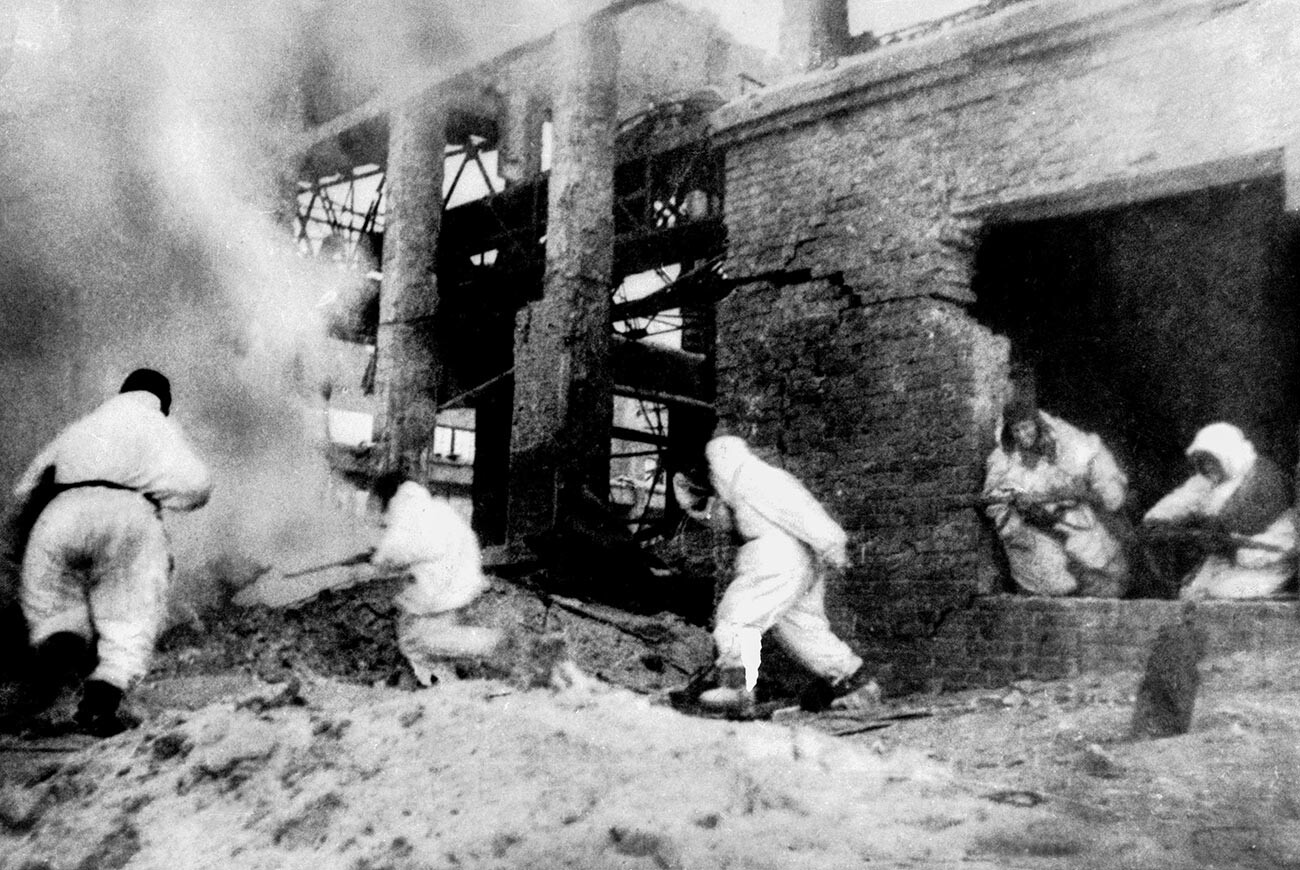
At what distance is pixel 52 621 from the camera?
16.1ft

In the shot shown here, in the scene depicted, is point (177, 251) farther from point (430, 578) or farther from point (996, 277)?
point (996, 277)

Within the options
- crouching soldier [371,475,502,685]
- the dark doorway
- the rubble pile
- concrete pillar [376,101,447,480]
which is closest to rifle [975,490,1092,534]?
the dark doorway

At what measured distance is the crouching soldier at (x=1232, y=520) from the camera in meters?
5.02

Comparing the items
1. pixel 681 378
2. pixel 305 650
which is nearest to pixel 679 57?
pixel 681 378

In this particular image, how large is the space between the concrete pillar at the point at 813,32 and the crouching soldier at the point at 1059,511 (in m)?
3.59

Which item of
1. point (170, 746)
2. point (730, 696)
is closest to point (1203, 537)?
point (730, 696)

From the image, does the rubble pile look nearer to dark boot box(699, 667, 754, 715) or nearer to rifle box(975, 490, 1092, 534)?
dark boot box(699, 667, 754, 715)

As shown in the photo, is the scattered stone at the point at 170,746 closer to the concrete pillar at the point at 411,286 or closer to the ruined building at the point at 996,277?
the ruined building at the point at 996,277

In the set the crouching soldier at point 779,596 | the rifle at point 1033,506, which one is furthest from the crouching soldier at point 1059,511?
the crouching soldier at point 779,596

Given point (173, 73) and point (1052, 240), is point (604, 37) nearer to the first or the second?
point (173, 73)

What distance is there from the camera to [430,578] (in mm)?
6320

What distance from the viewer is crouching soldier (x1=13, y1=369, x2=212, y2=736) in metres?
4.83

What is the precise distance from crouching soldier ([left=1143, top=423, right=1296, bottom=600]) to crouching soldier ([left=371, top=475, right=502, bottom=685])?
3650 mm

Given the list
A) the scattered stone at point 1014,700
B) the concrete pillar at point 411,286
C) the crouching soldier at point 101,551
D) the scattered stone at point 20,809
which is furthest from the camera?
the concrete pillar at point 411,286
